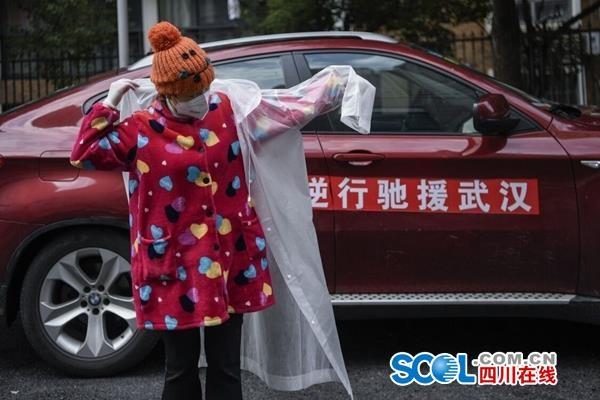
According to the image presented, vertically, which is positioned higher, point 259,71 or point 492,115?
point 259,71

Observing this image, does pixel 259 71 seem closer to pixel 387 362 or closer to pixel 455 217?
pixel 455 217

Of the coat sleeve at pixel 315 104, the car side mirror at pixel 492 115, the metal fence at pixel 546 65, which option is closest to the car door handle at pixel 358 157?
the car side mirror at pixel 492 115

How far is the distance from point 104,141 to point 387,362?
7.66 feet

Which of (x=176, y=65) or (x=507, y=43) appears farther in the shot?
(x=507, y=43)

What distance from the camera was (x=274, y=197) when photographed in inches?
120

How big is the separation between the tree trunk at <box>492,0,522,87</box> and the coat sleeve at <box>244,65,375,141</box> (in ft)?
17.2

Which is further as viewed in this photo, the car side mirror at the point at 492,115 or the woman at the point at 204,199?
the car side mirror at the point at 492,115

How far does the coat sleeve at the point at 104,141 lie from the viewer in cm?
269

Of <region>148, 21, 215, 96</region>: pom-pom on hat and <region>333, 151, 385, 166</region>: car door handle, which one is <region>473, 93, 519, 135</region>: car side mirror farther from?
<region>148, 21, 215, 96</region>: pom-pom on hat

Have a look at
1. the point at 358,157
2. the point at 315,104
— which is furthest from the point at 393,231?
the point at 315,104

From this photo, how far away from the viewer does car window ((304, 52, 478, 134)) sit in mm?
4258

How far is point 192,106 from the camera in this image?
8.88ft

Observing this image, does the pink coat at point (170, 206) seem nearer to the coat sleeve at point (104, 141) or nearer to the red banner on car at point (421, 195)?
the coat sleeve at point (104, 141)

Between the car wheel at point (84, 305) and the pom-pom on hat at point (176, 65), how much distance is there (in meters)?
1.61
